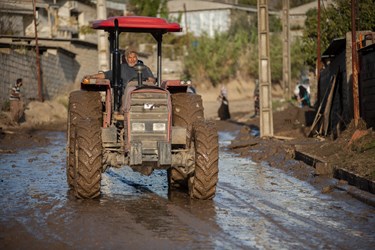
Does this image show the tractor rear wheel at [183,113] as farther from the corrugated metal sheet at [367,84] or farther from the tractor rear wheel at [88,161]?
the corrugated metal sheet at [367,84]

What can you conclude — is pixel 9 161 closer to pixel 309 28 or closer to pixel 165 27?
pixel 165 27

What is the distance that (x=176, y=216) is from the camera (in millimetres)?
9367

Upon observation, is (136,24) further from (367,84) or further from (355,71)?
(367,84)

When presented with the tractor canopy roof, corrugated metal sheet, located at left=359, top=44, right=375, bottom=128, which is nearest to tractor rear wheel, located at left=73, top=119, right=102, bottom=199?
the tractor canopy roof

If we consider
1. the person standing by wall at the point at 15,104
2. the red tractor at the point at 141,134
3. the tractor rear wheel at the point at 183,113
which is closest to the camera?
the red tractor at the point at 141,134

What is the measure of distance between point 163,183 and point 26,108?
60.4ft

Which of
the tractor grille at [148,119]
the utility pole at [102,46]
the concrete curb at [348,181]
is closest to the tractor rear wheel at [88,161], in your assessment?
the tractor grille at [148,119]

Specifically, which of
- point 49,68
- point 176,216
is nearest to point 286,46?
point 49,68

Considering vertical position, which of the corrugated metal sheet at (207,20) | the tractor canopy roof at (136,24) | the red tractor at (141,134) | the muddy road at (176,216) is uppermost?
the corrugated metal sheet at (207,20)

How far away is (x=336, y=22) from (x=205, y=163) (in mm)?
19815

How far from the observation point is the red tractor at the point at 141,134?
33.6 ft

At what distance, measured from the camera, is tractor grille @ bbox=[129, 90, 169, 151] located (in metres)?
10.6

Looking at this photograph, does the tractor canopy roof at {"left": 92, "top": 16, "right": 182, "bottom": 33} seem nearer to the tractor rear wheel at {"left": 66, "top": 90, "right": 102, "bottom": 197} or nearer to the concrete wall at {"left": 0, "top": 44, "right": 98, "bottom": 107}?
the tractor rear wheel at {"left": 66, "top": 90, "right": 102, "bottom": 197}

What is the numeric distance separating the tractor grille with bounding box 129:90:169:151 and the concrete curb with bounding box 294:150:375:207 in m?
2.89
